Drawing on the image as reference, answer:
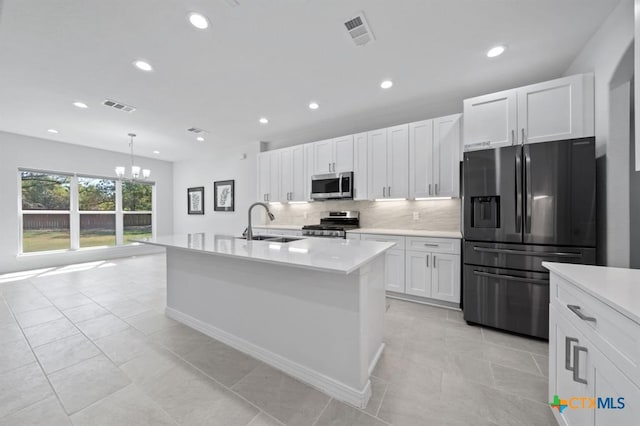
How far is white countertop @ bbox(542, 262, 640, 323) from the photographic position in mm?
787

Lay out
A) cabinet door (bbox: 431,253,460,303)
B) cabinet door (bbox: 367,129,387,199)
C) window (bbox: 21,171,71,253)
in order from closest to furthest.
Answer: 1. cabinet door (bbox: 431,253,460,303)
2. cabinet door (bbox: 367,129,387,199)
3. window (bbox: 21,171,71,253)

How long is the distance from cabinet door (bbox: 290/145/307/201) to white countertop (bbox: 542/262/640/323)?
143 inches

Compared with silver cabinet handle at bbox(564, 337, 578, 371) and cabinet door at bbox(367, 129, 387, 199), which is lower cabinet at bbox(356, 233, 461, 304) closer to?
cabinet door at bbox(367, 129, 387, 199)

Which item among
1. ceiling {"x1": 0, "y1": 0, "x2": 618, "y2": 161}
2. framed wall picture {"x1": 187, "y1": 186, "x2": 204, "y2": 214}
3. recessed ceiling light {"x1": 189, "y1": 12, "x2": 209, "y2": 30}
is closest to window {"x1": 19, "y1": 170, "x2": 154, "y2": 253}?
framed wall picture {"x1": 187, "y1": 186, "x2": 204, "y2": 214}

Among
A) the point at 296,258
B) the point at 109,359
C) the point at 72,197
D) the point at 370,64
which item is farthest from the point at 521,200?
the point at 72,197

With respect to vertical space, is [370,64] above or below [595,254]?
above

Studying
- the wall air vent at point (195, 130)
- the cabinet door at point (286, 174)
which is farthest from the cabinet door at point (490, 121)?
the wall air vent at point (195, 130)

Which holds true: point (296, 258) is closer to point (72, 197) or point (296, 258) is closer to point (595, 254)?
point (595, 254)

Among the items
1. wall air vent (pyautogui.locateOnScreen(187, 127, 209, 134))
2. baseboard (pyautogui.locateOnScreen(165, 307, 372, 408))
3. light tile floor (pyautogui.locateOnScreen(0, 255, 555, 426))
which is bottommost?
light tile floor (pyautogui.locateOnScreen(0, 255, 555, 426))

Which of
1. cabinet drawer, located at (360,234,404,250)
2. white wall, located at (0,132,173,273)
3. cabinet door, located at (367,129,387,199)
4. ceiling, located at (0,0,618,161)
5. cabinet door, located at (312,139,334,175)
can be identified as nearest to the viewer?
ceiling, located at (0,0,618,161)

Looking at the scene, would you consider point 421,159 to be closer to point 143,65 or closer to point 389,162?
point 389,162

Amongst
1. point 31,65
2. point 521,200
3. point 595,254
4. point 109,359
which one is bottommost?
point 109,359

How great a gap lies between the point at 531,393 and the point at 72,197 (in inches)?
331

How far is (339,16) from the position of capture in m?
1.87
